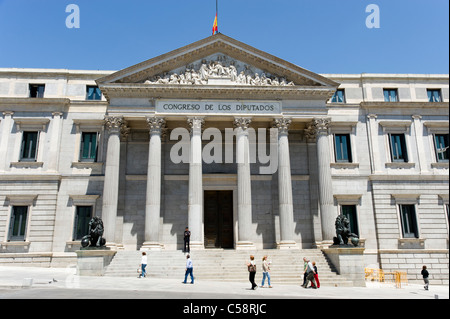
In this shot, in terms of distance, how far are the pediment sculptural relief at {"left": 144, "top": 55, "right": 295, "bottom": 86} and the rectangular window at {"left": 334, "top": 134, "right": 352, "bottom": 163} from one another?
25.3 ft

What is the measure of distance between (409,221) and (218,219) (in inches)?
674

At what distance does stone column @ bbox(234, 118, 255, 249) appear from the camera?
2887 cm

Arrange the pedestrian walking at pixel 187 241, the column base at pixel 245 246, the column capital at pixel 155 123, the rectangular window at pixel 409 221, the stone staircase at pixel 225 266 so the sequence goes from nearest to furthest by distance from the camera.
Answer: the stone staircase at pixel 225 266 < the pedestrian walking at pixel 187 241 < the column base at pixel 245 246 < the column capital at pixel 155 123 < the rectangular window at pixel 409 221

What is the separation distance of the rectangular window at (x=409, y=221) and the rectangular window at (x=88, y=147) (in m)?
28.0

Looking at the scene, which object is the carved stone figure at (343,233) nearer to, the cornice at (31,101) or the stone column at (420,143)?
the stone column at (420,143)

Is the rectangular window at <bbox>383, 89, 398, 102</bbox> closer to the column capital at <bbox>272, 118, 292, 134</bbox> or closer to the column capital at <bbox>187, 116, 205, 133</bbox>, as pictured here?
the column capital at <bbox>272, 118, 292, 134</bbox>

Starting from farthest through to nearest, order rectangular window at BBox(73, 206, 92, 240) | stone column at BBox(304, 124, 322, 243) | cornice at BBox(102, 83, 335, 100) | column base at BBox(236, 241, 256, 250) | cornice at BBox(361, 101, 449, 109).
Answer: cornice at BBox(361, 101, 449, 109)
stone column at BBox(304, 124, 322, 243)
rectangular window at BBox(73, 206, 92, 240)
cornice at BBox(102, 83, 335, 100)
column base at BBox(236, 241, 256, 250)

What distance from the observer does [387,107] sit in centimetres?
3678

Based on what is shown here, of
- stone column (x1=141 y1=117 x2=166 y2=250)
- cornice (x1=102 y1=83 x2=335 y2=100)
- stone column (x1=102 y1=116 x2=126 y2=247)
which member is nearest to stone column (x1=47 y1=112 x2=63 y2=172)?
cornice (x1=102 y1=83 x2=335 y2=100)

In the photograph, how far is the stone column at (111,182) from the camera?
28766mm

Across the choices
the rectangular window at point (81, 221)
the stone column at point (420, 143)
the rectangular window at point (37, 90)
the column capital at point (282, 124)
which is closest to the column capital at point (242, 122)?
the column capital at point (282, 124)

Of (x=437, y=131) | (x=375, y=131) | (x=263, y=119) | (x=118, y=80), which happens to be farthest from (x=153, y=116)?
(x=437, y=131)

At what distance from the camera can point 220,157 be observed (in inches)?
1362

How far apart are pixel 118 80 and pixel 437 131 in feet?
96.9
